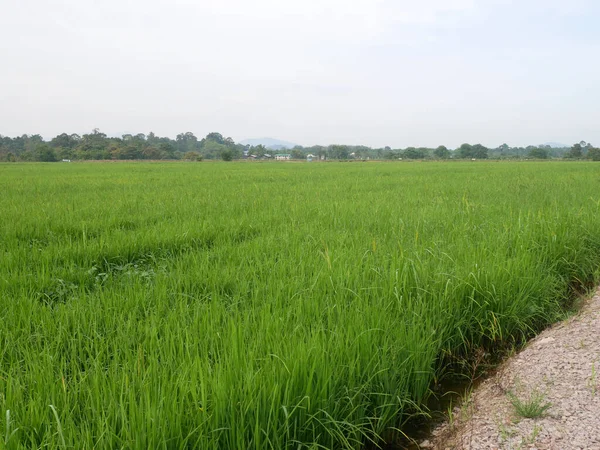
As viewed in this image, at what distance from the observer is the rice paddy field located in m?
1.26

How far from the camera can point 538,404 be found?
148 centimetres

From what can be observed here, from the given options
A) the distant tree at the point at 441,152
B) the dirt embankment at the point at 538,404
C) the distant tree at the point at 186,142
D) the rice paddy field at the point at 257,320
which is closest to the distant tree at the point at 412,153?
the distant tree at the point at 441,152

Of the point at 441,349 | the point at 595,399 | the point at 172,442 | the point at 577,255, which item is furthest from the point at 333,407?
the point at 577,255

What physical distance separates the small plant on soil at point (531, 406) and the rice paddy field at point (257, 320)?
1.27 ft

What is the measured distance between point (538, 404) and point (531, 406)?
0.05 meters

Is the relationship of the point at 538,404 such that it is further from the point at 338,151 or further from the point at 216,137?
the point at 216,137

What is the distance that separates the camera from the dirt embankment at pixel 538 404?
134 cm

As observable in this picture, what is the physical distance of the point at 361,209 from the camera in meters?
5.39

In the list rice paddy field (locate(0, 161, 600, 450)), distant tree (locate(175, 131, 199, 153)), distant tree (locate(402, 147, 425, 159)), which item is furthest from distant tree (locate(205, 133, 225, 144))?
rice paddy field (locate(0, 161, 600, 450))

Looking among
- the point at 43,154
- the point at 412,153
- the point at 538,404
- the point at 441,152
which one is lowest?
the point at 538,404

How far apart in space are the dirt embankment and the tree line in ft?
184

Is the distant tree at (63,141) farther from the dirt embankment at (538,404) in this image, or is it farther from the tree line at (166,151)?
the dirt embankment at (538,404)

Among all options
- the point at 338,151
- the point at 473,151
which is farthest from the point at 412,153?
the point at 338,151

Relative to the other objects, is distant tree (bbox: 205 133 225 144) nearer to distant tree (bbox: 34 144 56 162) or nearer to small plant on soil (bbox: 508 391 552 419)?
distant tree (bbox: 34 144 56 162)
